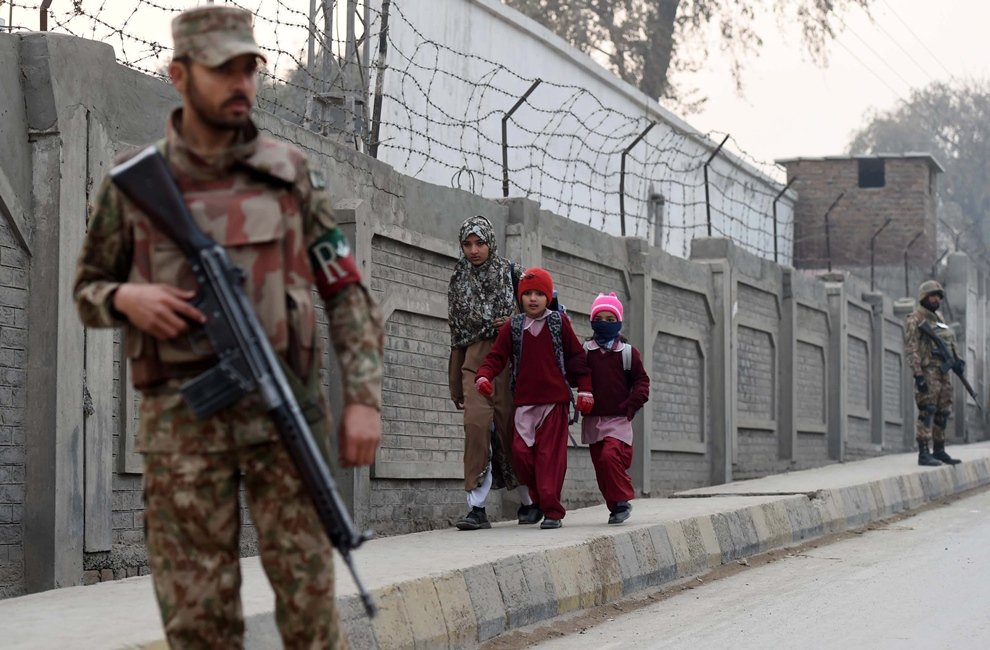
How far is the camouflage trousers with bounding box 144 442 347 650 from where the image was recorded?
132 inches

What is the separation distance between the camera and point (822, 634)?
639cm

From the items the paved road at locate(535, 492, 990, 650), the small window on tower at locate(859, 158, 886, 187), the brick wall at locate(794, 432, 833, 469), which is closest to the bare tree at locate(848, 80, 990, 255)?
the small window on tower at locate(859, 158, 886, 187)

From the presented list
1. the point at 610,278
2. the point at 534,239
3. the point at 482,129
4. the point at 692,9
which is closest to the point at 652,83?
the point at 692,9

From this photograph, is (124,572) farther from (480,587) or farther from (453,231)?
(453,231)

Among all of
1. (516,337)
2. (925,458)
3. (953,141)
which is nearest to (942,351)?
(925,458)

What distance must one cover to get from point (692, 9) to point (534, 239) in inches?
891

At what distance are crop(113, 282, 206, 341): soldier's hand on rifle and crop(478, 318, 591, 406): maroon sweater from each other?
5.64 metres

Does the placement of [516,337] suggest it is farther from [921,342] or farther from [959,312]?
[959,312]

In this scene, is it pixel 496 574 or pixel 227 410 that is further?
pixel 496 574

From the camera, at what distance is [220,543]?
339cm

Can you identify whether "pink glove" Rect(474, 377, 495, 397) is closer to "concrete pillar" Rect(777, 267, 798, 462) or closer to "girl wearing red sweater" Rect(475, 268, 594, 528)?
"girl wearing red sweater" Rect(475, 268, 594, 528)

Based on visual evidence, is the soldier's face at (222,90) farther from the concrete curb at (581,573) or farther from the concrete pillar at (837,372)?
the concrete pillar at (837,372)

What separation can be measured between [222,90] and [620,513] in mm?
6388

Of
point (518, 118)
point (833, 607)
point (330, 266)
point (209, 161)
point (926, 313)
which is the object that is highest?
point (518, 118)
